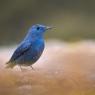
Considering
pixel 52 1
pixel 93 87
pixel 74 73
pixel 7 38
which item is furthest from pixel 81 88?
pixel 52 1

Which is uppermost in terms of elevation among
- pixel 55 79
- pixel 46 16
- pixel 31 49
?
pixel 55 79

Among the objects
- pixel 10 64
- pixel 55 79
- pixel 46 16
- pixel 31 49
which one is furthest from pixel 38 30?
pixel 46 16

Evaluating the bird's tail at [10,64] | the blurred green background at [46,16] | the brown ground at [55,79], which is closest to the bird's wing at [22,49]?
the bird's tail at [10,64]

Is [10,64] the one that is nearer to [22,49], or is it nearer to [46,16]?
[22,49]

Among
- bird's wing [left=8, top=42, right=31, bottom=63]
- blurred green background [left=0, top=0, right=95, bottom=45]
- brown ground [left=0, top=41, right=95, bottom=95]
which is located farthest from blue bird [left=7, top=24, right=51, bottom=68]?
blurred green background [left=0, top=0, right=95, bottom=45]

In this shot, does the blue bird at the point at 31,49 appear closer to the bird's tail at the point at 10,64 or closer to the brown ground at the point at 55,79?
the bird's tail at the point at 10,64

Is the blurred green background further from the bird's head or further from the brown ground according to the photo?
the brown ground
